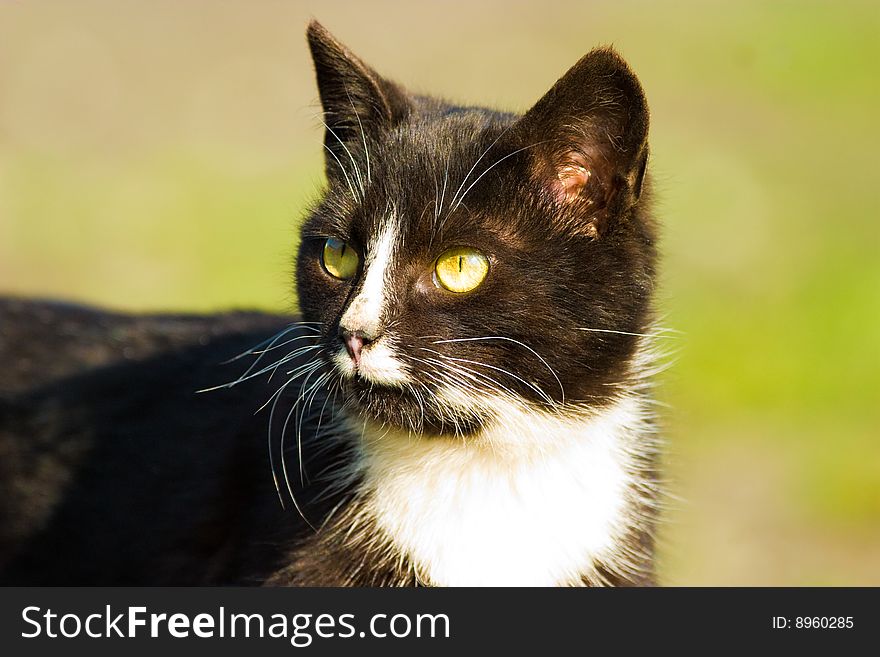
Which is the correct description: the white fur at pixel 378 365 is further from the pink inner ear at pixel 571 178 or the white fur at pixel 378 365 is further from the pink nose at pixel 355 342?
the pink inner ear at pixel 571 178

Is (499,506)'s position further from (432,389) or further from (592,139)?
(592,139)

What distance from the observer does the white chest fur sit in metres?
2.93

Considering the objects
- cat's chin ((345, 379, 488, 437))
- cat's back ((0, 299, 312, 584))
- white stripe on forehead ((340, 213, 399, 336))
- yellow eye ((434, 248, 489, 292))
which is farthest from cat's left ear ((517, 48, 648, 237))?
cat's back ((0, 299, 312, 584))

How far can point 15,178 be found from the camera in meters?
8.84

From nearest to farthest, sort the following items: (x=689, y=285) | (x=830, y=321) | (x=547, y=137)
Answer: (x=547, y=137) < (x=830, y=321) < (x=689, y=285)

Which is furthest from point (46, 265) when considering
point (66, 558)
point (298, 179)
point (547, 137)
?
point (547, 137)

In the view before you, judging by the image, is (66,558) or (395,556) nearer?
(395,556)

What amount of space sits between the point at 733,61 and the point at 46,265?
6508 mm

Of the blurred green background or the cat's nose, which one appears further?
the blurred green background

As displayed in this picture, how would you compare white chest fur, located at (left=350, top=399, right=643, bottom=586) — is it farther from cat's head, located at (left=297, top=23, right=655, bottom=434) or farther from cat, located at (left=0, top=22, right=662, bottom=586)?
cat's head, located at (left=297, top=23, right=655, bottom=434)

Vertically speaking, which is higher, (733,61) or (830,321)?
(733,61)

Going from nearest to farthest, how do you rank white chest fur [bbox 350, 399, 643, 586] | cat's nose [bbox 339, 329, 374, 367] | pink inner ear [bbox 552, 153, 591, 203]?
1. cat's nose [bbox 339, 329, 374, 367]
2. pink inner ear [bbox 552, 153, 591, 203]
3. white chest fur [bbox 350, 399, 643, 586]
